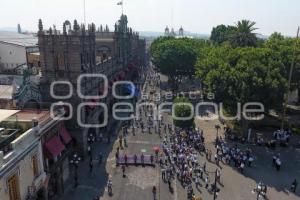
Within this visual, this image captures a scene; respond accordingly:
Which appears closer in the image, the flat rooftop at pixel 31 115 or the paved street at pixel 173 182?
the flat rooftop at pixel 31 115

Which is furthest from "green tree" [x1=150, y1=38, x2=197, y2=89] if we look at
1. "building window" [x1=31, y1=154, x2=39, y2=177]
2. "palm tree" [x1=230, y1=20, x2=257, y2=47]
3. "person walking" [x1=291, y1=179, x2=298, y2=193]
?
"building window" [x1=31, y1=154, x2=39, y2=177]

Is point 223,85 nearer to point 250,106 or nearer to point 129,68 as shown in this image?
point 250,106

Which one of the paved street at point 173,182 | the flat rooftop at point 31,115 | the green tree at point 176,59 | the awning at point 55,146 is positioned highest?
the green tree at point 176,59

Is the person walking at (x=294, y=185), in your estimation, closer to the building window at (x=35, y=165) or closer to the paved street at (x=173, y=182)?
the paved street at (x=173, y=182)

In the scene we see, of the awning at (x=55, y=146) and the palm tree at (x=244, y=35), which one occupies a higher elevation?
the palm tree at (x=244, y=35)

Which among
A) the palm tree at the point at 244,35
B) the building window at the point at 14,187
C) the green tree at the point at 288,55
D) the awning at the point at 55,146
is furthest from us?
the palm tree at the point at 244,35

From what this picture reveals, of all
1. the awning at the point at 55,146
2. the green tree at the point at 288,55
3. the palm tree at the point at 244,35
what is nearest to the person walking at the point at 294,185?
the green tree at the point at 288,55

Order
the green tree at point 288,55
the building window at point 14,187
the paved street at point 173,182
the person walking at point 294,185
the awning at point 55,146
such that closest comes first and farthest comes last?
the building window at point 14,187, the awning at point 55,146, the paved street at point 173,182, the person walking at point 294,185, the green tree at point 288,55

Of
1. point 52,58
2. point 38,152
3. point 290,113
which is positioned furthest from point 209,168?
point 290,113

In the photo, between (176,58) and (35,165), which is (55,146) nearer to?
(35,165)
